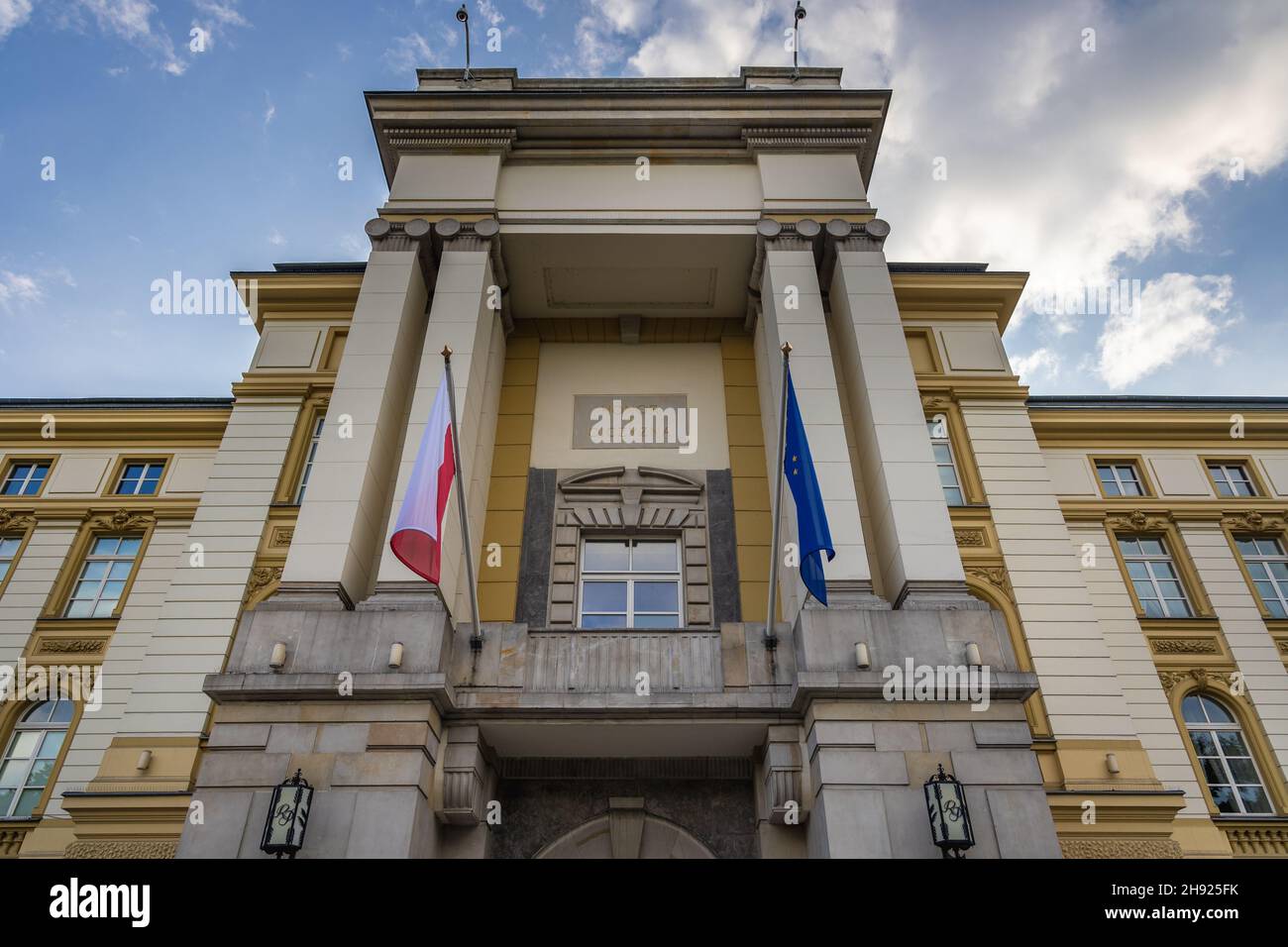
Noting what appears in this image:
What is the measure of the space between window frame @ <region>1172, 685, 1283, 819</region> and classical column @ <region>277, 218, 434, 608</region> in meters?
13.9

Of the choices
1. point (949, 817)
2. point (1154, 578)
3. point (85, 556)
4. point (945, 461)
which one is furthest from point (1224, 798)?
Result: point (85, 556)

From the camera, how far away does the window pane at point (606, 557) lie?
14.0m

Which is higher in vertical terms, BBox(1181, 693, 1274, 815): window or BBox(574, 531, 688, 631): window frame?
BBox(574, 531, 688, 631): window frame

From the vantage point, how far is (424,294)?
50.2 ft

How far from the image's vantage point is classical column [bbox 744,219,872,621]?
11781mm

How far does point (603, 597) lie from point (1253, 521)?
46.0 ft

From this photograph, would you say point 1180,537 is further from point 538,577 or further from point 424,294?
point 424,294

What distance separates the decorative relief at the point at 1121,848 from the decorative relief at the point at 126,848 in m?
13.4

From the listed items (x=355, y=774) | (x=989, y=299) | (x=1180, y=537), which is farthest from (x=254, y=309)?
(x=1180, y=537)

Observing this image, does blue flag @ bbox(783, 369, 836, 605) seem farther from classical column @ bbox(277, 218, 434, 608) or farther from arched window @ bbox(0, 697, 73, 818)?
arched window @ bbox(0, 697, 73, 818)

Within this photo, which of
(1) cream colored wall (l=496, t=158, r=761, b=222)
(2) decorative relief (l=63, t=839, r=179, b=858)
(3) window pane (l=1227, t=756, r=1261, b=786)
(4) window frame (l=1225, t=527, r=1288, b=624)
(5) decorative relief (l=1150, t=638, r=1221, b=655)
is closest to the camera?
(2) decorative relief (l=63, t=839, r=179, b=858)

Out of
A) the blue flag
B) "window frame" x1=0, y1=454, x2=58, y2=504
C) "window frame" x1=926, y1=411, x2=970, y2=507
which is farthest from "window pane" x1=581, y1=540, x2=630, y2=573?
"window frame" x1=0, y1=454, x2=58, y2=504

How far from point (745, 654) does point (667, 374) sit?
6.49 metres

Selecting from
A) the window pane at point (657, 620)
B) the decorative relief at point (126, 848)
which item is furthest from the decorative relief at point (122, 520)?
the window pane at point (657, 620)
